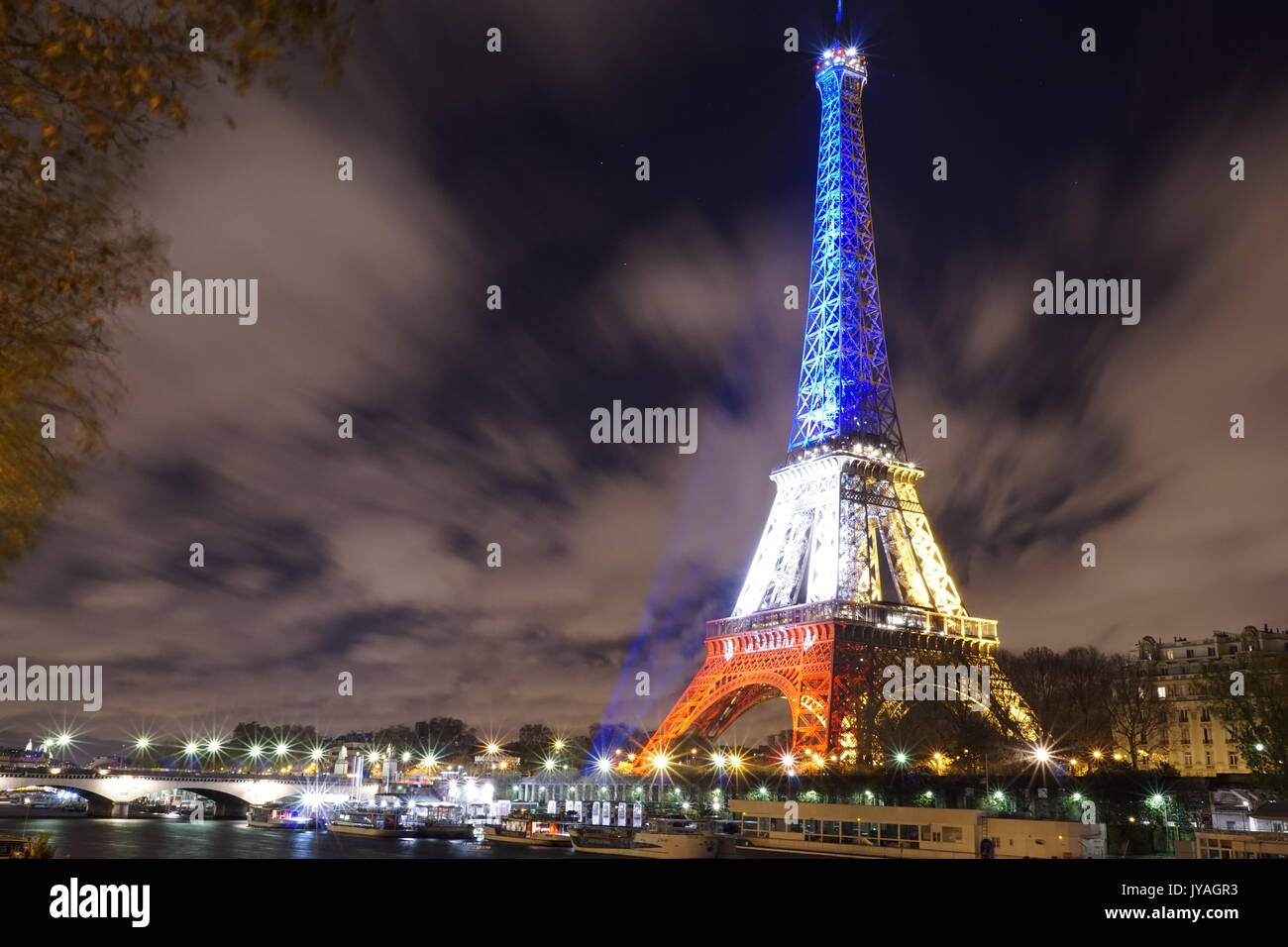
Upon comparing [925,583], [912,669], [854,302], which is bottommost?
[912,669]

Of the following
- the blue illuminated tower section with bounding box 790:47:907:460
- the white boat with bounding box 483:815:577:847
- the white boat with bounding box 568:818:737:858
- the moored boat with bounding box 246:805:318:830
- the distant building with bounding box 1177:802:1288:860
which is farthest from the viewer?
the moored boat with bounding box 246:805:318:830

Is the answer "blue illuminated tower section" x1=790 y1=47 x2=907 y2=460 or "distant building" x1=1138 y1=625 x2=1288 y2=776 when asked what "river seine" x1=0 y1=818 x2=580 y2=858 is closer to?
"blue illuminated tower section" x1=790 y1=47 x2=907 y2=460

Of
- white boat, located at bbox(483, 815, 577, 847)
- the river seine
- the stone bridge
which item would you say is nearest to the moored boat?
the river seine

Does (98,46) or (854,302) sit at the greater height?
(854,302)

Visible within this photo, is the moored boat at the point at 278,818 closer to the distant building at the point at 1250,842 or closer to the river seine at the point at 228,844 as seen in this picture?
the river seine at the point at 228,844
